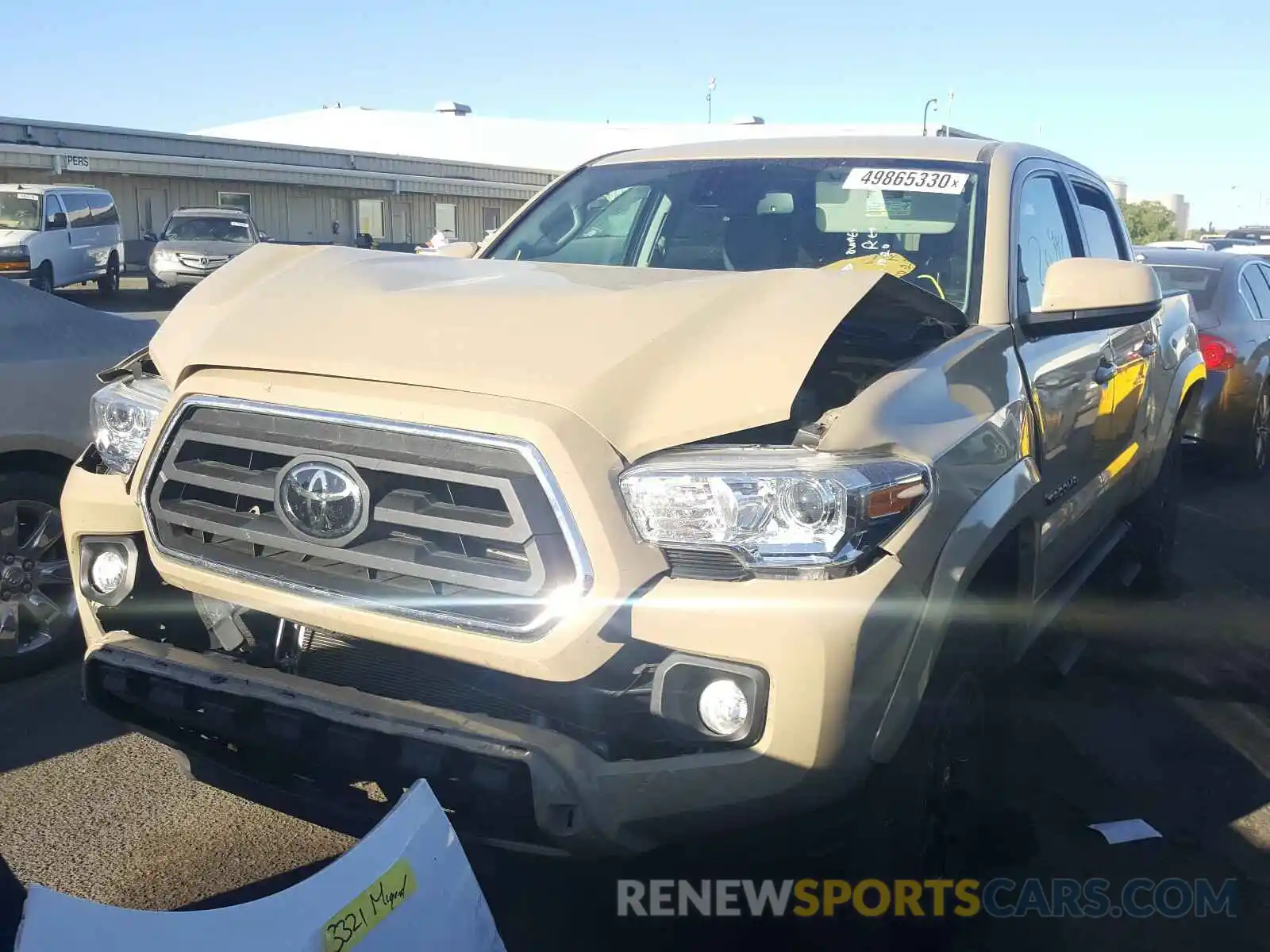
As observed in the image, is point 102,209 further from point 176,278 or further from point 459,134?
point 459,134

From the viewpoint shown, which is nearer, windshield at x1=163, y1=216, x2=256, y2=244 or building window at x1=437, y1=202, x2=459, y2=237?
windshield at x1=163, y1=216, x2=256, y2=244

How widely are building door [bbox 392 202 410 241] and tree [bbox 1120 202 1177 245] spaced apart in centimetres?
2812

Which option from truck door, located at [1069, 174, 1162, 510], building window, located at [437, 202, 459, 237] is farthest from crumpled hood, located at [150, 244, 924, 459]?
building window, located at [437, 202, 459, 237]

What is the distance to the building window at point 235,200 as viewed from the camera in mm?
37781

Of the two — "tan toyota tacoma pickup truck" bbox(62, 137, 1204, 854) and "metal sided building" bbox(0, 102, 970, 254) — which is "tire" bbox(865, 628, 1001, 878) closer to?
"tan toyota tacoma pickup truck" bbox(62, 137, 1204, 854)

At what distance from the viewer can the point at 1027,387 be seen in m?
3.22

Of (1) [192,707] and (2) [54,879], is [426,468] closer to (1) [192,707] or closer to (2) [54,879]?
(1) [192,707]

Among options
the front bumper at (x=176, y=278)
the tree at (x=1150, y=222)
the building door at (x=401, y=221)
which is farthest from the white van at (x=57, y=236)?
the tree at (x=1150, y=222)

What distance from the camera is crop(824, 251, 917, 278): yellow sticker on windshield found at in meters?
3.61

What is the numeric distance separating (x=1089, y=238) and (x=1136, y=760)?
2026 mm

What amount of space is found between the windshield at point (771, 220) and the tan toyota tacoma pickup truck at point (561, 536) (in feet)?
1.57

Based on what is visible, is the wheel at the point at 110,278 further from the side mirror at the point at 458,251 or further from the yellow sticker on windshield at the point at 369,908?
the yellow sticker on windshield at the point at 369,908

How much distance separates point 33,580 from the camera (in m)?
4.30

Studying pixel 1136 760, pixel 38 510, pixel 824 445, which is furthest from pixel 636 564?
pixel 38 510
